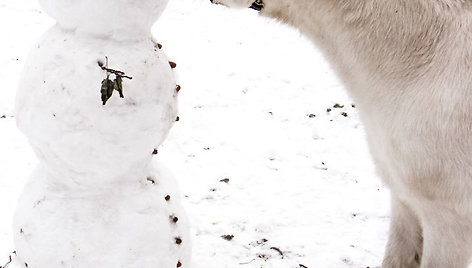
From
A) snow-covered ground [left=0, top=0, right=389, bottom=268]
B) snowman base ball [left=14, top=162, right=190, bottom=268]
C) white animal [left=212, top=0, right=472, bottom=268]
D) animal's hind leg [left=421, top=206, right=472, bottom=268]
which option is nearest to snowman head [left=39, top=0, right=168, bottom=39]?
white animal [left=212, top=0, right=472, bottom=268]

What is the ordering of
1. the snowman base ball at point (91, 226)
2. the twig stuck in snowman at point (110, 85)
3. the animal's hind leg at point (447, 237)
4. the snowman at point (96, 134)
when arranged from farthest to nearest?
the animal's hind leg at point (447, 237)
the snowman base ball at point (91, 226)
the snowman at point (96, 134)
the twig stuck in snowman at point (110, 85)

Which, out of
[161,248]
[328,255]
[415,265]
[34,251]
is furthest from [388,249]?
[34,251]

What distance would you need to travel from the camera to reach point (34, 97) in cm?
204

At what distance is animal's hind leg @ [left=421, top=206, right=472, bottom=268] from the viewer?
242 cm

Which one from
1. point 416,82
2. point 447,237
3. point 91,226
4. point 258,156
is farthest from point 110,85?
point 258,156

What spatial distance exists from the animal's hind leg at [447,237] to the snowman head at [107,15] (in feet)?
4.72

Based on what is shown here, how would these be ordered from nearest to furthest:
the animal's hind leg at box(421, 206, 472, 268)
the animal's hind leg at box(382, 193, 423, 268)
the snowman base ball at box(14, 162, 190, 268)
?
the snowman base ball at box(14, 162, 190, 268) → the animal's hind leg at box(421, 206, 472, 268) → the animal's hind leg at box(382, 193, 423, 268)

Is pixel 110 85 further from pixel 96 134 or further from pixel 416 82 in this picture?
pixel 416 82

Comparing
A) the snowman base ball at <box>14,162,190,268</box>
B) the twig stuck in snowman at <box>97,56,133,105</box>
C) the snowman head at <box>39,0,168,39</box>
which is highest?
the snowman head at <box>39,0,168,39</box>

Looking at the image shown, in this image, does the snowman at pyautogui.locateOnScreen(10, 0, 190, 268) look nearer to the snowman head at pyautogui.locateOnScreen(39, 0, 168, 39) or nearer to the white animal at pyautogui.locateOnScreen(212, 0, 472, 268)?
the snowman head at pyautogui.locateOnScreen(39, 0, 168, 39)

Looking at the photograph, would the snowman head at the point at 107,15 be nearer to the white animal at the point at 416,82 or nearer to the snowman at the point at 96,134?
the snowman at the point at 96,134

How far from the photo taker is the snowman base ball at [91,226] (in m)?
2.21

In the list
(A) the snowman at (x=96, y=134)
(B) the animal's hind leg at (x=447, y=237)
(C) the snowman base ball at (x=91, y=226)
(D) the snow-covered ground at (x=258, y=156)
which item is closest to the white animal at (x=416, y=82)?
(B) the animal's hind leg at (x=447, y=237)

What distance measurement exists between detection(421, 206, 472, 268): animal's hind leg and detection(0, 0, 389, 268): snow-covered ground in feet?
2.67
